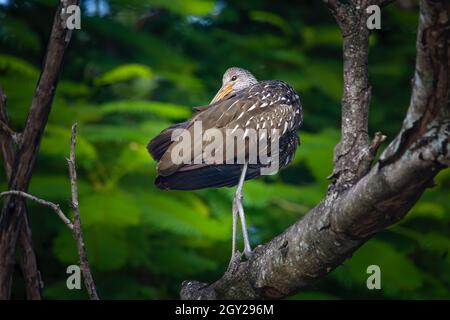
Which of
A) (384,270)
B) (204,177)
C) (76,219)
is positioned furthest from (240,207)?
(76,219)

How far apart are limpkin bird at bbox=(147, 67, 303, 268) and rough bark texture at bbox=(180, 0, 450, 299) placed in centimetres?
91

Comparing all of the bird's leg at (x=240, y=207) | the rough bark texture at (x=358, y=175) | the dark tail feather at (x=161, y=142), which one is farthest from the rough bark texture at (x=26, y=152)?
the bird's leg at (x=240, y=207)

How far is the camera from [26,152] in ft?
23.7

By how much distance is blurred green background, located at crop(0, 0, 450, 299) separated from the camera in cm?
1012

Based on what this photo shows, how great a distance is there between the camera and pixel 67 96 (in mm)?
12172

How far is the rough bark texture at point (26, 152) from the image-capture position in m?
7.10

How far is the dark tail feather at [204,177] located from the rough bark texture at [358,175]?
0.91 m

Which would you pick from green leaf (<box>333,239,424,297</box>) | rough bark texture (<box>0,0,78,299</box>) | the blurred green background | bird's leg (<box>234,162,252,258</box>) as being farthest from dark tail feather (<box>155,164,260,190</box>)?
green leaf (<box>333,239,424,297</box>)

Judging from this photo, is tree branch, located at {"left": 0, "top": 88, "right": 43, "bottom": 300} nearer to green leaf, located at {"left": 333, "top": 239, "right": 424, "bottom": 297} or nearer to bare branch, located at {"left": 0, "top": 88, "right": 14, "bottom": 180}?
bare branch, located at {"left": 0, "top": 88, "right": 14, "bottom": 180}

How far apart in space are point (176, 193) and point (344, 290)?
7.75 feet

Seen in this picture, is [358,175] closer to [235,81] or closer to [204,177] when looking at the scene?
[204,177]
